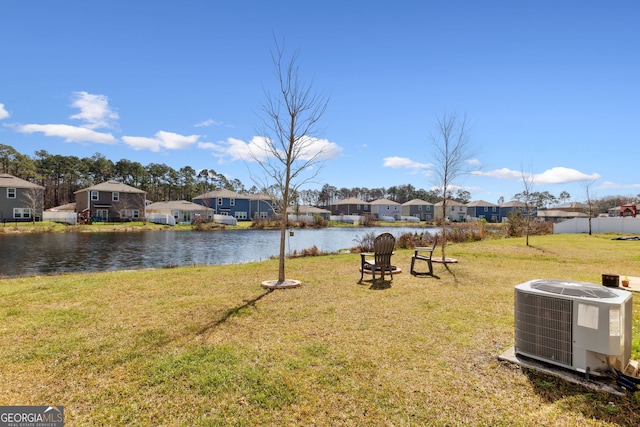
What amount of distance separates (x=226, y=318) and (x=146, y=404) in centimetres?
236

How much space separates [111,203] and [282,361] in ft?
173

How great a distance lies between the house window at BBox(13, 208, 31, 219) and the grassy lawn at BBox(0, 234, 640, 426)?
4464cm

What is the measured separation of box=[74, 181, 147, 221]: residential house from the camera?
46.6 m

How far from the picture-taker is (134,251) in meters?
21.7

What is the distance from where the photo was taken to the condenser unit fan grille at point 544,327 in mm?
3294

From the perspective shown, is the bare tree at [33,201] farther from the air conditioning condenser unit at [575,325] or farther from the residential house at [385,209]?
the residential house at [385,209]

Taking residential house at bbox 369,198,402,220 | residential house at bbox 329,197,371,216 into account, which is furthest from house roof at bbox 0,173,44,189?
residential house at bbox 369,198,402,220

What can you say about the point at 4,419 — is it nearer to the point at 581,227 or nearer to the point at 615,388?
the point at 615,388

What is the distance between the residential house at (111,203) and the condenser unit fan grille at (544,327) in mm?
52186

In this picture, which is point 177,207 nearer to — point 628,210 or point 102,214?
point 102,214

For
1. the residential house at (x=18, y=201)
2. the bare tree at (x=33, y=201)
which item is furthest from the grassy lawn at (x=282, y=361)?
the residential house at (x=18, y=201)

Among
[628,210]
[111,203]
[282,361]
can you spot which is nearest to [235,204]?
[111,203]

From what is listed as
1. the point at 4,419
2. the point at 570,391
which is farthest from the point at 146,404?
the point at 570,391

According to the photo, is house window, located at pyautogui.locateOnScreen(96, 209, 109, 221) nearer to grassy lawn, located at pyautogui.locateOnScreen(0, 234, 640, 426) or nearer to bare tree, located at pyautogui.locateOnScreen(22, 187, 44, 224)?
bare tree, located at pyautogui.locateOnScreen(22, 187, 44, 224)
